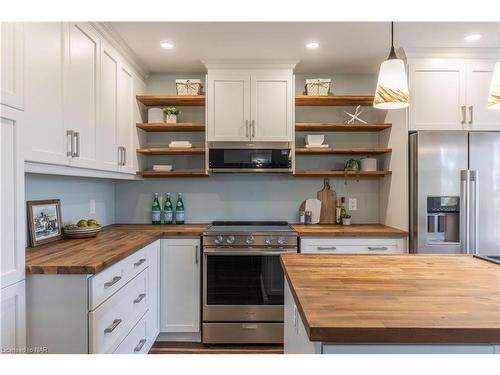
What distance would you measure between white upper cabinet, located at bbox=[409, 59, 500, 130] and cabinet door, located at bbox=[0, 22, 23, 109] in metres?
2.75

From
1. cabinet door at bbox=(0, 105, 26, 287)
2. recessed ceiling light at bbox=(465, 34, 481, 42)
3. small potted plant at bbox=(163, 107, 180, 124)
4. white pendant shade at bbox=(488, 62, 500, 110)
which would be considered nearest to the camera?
cabinet door at bbox=(0, 105, 26, 287)

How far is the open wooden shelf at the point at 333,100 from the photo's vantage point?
306cm

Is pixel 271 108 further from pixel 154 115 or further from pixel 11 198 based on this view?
pixel 11 198

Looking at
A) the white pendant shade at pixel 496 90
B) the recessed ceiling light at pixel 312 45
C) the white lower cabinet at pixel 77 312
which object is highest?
the recessed ceiling light at pixel 312 45

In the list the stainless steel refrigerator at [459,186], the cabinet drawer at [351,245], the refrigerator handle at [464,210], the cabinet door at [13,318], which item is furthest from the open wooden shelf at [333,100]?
the cabinet door at [13,318]

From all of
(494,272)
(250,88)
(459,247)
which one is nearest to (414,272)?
(494,272)

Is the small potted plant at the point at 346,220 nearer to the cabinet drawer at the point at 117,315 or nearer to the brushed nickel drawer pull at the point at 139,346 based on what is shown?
the cabinet drawer at the point at 117,315

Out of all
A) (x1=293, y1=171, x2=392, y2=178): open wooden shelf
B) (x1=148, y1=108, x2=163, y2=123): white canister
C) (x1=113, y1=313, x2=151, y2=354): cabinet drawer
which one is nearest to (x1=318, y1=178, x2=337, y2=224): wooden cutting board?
(x1=293, y1=171, x2=392, y2=178): open wooden shelf

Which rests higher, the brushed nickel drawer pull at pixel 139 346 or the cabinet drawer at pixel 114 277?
the cabinet drawer at pixel 114 277

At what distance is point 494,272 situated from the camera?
1403mm

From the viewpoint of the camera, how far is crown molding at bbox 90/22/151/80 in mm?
2272

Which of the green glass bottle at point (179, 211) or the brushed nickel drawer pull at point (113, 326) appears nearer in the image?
the brushed nickel drawer pull at point (113, 326)

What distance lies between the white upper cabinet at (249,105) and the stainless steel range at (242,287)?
0.92 meters

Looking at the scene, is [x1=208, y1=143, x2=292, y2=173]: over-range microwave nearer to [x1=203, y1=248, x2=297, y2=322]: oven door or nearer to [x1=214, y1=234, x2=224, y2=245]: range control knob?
[x1=214, y1=234, x2=224, y2=245]: range control knob
